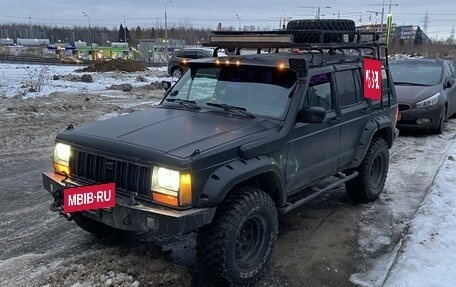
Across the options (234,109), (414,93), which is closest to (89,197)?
(234,109)

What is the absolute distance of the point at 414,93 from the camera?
10.6m

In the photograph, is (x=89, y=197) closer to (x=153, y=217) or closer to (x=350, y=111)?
(x=153, y=217)

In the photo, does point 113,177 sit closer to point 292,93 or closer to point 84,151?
point 84,151

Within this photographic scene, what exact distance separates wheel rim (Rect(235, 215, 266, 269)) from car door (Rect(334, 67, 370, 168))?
1704 mm

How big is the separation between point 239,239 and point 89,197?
1.27 meters

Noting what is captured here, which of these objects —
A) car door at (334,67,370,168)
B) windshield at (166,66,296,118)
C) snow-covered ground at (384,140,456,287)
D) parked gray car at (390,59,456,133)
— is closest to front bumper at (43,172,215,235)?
windshield at (166,66,296,118)

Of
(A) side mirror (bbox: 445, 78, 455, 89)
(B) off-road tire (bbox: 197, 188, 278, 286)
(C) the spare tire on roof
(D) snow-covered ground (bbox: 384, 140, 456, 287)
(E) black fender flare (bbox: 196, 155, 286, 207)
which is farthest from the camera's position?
(A) side mirror (bbox: 445, 78, 455, 89)

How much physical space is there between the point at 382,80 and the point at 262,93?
242cm

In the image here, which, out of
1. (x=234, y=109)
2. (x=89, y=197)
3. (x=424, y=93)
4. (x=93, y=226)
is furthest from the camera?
(x=424, y=93)

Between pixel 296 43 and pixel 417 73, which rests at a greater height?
pixel 296 43

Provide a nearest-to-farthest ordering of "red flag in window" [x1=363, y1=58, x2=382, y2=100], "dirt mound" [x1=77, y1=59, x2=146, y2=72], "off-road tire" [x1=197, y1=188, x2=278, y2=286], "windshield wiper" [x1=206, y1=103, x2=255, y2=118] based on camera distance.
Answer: "off-road tire" [x1=197, y1=188, x2=278, y2=286] < "windshield wiper" [x1=206, y1=103, x2=255, y2=118] < "red flag in window" [x1=363, y1=58, x2=382, y2=100] < "dirt mound" [x1=77, y1=59, x2=146, y2=72]

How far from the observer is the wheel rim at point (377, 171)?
6199mm

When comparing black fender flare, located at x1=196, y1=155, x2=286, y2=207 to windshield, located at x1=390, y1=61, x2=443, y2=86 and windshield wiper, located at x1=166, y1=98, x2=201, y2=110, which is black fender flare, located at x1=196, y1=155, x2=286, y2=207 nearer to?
windshield wiper, located at x1=166, y1=98, x2=201, y2=110

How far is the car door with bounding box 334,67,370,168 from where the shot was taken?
→ 209 inches
